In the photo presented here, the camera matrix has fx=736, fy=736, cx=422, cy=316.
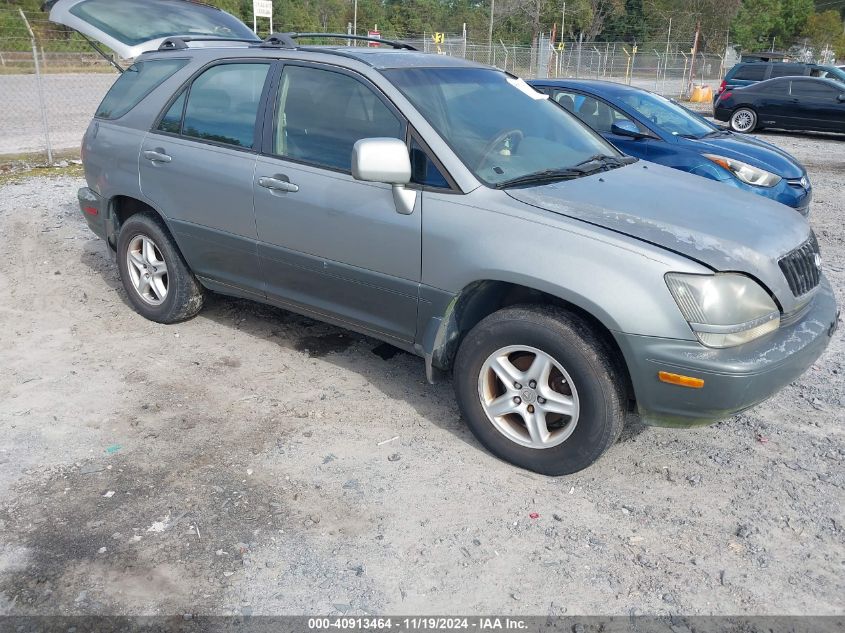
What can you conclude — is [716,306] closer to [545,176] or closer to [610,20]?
[545,176]

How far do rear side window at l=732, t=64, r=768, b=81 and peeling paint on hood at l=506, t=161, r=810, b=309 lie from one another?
17.7 meters

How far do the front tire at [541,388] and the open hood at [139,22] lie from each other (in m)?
→ 3.62

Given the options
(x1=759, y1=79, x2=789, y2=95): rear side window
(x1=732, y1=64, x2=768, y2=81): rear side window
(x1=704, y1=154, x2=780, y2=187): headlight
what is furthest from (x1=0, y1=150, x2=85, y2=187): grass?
(x1=732, y1=64, x2=768, y2=81): rear side window

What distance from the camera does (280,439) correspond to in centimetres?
382

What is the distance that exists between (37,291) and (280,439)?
3266mm

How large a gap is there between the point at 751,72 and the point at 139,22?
59.5 feet

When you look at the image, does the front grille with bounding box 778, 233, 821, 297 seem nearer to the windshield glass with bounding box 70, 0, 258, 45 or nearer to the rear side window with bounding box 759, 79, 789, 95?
the windshield glass with bounding box 70, 0, 258, 45

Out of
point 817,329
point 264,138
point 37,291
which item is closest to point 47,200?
point 37,291

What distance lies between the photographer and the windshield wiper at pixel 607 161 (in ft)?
13.5

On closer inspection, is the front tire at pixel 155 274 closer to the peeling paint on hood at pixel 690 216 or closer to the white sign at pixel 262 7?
the peeling paint on hood at pixel 690 216

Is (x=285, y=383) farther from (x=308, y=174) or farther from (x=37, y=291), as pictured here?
(x=37, y=291)

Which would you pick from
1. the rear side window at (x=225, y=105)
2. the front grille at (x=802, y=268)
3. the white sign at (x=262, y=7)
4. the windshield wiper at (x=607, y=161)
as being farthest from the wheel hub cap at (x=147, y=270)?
the white sign at (x=262, y=7)

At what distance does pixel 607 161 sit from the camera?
423cm

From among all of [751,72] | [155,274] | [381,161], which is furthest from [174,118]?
[751,72]
